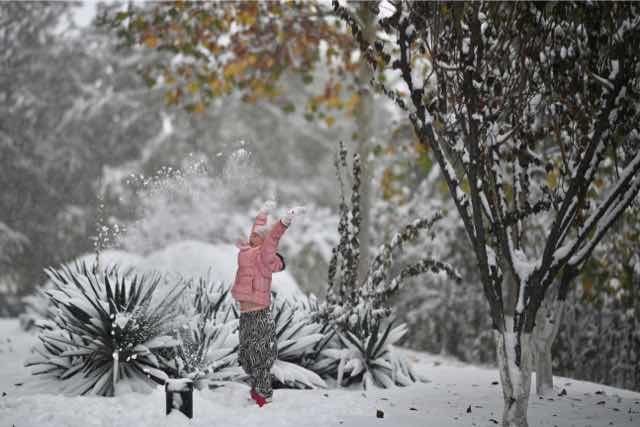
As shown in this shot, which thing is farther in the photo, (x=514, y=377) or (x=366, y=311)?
(x=366, y=311)

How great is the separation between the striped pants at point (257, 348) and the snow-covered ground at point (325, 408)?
7.7 inches

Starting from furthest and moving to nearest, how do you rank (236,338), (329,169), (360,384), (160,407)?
(329,169), (360,384), (236,338), (160,407)

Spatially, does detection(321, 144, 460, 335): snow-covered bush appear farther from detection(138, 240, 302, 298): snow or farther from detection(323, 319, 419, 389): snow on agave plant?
detection(138, 240, 302, 298): snow

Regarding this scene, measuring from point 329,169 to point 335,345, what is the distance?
1970cm

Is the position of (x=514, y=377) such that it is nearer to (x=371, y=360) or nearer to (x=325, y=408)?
(x=325, y=408)

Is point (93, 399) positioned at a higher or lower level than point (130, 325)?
lower

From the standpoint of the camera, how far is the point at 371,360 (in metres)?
6.44

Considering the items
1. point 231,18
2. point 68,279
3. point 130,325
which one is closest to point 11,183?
point 231,18

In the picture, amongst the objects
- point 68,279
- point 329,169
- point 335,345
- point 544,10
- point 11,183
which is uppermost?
point 329,169

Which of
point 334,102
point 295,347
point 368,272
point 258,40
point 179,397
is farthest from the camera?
point 334,102

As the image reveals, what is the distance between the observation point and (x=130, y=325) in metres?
5.47

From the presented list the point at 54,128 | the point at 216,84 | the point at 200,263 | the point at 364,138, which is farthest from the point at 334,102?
the point at 54,128

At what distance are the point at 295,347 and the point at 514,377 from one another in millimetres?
2428

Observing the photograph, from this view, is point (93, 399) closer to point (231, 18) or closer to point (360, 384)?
point (360, 384)
